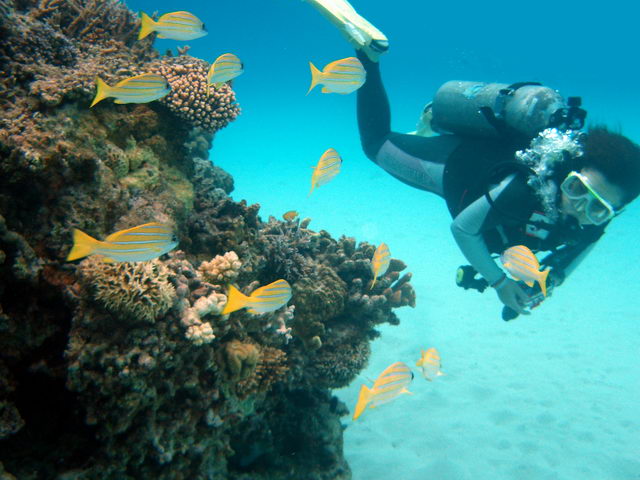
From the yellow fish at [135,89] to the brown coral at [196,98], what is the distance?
3.93 feet

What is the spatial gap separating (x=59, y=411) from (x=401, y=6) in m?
66.5

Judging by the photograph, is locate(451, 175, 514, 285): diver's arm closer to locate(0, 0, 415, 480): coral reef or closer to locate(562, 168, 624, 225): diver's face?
locate(562, 168, 624, 225): diver's face

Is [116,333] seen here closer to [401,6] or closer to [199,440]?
A: [199,440]

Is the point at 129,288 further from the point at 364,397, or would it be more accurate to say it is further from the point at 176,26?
the point at 176,26

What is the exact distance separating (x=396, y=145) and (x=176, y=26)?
4.06m

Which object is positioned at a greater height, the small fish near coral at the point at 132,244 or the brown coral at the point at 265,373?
the small fish near coral at the point at 132,244

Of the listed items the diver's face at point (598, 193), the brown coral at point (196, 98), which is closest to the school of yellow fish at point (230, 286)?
the brown coral at point (196, 98)

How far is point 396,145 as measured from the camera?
6375mm

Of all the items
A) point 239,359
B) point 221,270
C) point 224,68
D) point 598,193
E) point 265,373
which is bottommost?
point 265,373

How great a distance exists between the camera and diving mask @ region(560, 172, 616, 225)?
3883 millimetres

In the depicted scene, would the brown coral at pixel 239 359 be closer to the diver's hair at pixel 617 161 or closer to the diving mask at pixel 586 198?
the diving mask at pixel 586 198

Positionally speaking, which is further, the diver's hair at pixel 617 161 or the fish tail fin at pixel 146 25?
the diver's hair at pixel 617 161

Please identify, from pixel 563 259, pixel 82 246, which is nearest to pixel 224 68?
pixel 82 246

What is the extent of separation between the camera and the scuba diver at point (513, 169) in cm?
402
